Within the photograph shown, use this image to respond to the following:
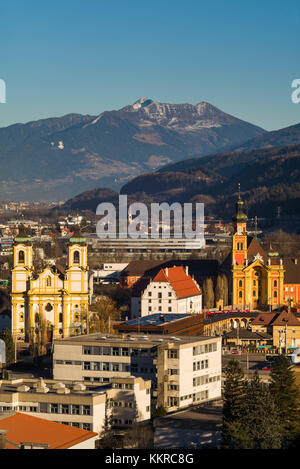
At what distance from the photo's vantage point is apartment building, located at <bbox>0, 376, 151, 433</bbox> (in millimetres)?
35469

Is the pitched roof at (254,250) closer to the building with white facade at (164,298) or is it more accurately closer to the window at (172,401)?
the building with white facade at (164,298)

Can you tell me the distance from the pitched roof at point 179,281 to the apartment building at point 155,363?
82.1ft

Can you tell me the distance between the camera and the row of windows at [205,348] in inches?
1679

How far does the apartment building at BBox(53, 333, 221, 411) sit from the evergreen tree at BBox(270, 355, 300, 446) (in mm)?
2886

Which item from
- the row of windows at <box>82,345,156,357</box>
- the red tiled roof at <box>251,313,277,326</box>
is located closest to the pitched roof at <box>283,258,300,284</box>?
the red tiled roof at <box>251,313,277,326</box>

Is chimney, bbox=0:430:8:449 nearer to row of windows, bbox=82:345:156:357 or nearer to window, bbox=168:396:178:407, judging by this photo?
window, bbox=168:396:178:407

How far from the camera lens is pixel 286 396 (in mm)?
38219

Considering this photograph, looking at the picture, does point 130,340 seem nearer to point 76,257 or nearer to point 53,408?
point 53,408

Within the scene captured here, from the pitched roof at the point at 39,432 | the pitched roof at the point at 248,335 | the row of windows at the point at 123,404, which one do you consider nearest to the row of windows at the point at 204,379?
the row of windows at the point at 123,404

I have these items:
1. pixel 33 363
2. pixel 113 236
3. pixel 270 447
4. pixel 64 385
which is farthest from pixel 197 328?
pixel 113 236

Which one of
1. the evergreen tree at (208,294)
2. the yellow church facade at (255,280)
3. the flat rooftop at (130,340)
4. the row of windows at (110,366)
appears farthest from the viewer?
the yellow church facade at (255,280)

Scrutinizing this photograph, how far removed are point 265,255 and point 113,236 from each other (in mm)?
74714

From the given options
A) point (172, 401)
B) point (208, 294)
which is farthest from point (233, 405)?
point (208, 294)

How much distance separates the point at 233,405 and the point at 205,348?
304 inches
